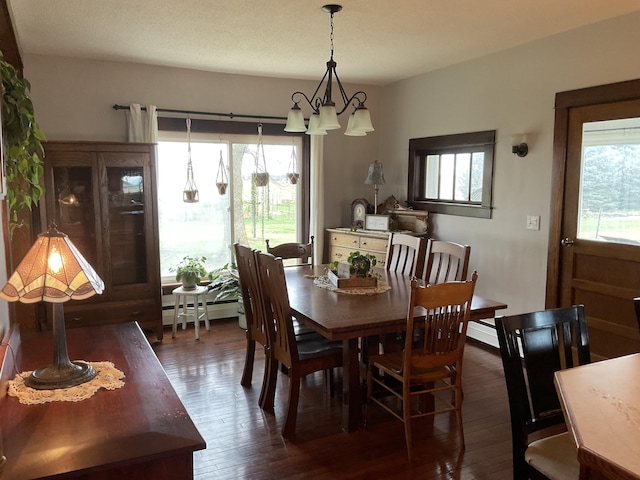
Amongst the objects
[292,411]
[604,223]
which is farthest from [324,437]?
[604,223]

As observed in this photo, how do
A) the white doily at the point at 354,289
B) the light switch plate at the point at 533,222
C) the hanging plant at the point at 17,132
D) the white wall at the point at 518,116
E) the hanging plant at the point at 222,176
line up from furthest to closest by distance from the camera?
the hanging plant at the point at 222,176 → the light switch plate at the point at 533,222 → the white wall at the point at 518,116 → the white doily at the point at 354,289 → the hanging plant at the point at 17,132

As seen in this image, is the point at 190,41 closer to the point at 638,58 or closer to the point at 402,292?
the point at 402,292

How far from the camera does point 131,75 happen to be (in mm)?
4520

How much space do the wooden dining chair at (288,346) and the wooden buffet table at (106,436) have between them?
1.12 metres

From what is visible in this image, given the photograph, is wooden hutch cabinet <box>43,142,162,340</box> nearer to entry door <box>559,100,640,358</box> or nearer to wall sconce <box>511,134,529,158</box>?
wall sconce <box>511,134,529,158</box>

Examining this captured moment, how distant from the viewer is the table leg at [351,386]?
9.30ft

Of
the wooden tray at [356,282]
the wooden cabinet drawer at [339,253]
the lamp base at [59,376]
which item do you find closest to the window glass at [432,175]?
the wooden cabinet drawer at [339,253]

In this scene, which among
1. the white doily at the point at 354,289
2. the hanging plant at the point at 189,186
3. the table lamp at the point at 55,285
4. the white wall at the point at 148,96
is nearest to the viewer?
the table lamp at the point at 55,285

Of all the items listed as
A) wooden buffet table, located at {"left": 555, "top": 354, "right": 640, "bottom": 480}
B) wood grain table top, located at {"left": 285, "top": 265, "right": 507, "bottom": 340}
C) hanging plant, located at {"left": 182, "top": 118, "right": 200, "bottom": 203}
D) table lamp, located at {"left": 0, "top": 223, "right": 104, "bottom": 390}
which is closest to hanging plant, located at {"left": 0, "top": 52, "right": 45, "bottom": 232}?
table lamp, located at {"left": 0, "top": 223, "right": 104, "bottom": 390}

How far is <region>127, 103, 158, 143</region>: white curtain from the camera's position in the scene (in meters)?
4.46

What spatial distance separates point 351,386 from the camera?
2.86 m

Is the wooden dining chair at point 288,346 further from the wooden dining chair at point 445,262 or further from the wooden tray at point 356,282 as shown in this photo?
the wooden dining chair at point 445,262

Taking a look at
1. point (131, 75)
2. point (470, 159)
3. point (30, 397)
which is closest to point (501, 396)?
point (470, 159)

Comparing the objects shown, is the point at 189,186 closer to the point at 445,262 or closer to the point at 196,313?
the point at 196,313
